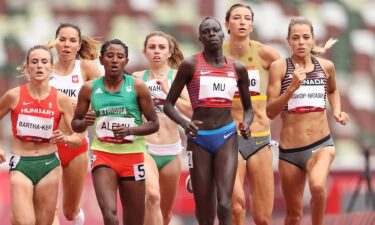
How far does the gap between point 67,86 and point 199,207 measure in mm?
2963

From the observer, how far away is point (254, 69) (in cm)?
1538

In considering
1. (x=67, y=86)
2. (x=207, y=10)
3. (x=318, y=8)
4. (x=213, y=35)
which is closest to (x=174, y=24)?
(x=207, y=10)

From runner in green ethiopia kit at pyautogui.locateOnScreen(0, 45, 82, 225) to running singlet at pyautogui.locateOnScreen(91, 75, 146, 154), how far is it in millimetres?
710

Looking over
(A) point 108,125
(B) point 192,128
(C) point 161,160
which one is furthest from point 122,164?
(C) point 161,160

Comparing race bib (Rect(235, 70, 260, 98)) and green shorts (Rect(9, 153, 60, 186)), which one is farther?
race bib (Rect(235, 70, 260, 98))

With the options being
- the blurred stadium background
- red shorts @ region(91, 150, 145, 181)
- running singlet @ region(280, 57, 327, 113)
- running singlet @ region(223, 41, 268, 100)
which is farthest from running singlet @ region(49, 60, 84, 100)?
the blurred stadium background

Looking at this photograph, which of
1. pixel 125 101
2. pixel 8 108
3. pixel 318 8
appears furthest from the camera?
pixel 318 8

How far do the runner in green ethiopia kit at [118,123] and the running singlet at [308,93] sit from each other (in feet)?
6.56

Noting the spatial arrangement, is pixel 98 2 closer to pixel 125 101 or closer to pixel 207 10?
pixel 207 10

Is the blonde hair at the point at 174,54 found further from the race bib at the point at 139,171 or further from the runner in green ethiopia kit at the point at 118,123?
the race bib at the point at 139,171

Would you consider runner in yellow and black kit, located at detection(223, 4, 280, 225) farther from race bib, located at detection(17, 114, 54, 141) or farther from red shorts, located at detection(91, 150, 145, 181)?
race bib, located at detection(17, 114, 54, 141)

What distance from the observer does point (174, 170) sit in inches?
620

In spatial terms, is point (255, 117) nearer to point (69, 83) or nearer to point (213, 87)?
point (213, 87)

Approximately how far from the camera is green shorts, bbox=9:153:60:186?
14.2 meters
